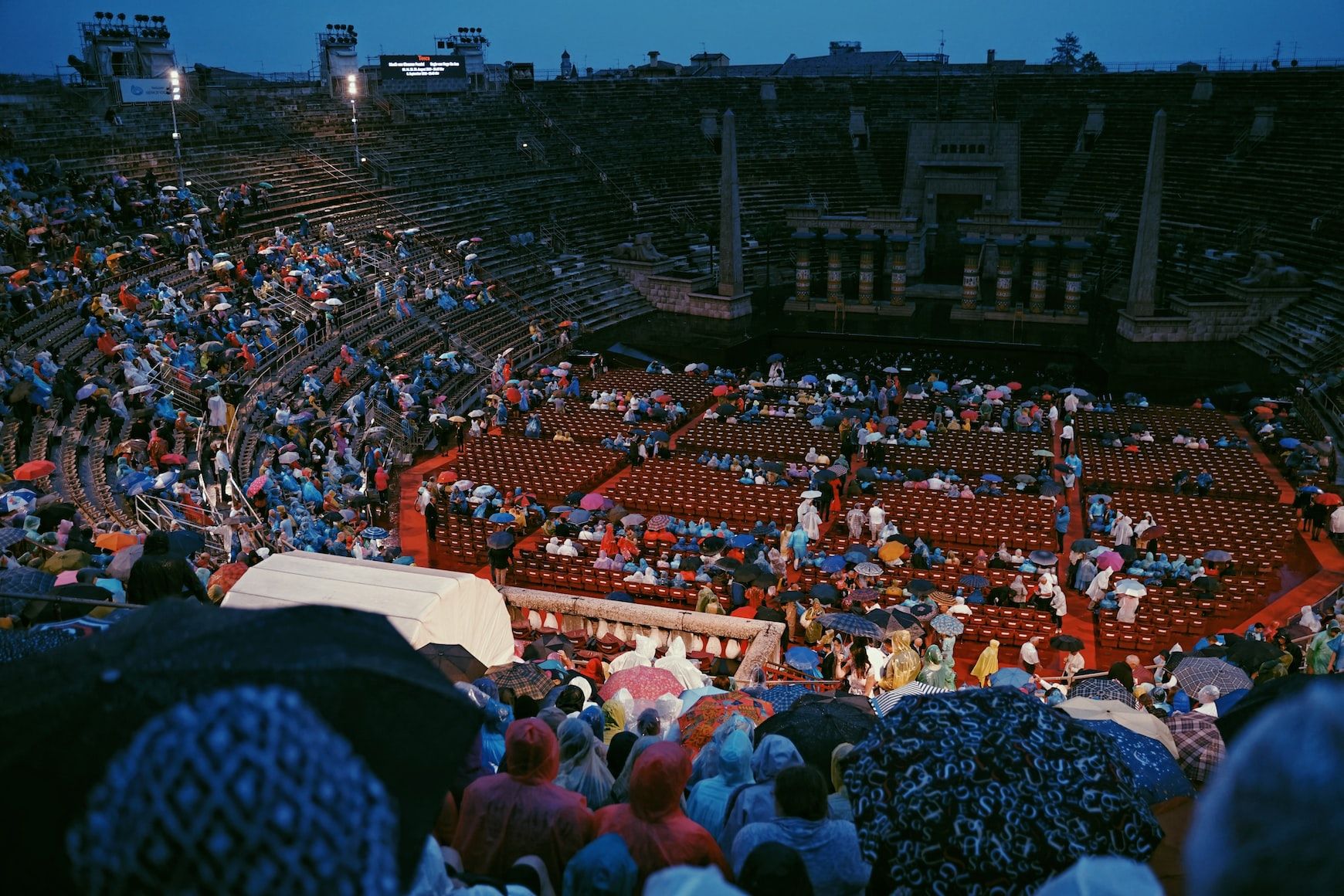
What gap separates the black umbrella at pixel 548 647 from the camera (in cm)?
1195

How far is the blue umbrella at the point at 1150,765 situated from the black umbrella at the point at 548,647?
6.76 metres

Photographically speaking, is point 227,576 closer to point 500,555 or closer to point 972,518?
point 500,555

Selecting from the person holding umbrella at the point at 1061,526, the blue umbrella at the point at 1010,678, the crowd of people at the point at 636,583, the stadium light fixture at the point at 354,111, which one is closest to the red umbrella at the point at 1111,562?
the crowd of people at the point at 636,583

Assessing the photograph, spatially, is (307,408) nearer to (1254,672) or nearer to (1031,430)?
(1031,430)

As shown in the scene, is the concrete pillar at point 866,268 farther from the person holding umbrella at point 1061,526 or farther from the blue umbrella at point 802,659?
the blue umbrella at point 802,659

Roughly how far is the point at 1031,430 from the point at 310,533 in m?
18.9

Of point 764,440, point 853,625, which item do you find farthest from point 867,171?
point 853,625

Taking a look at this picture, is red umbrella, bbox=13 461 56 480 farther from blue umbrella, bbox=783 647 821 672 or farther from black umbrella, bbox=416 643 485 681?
blue umbrella, bbox=783 647 821 672

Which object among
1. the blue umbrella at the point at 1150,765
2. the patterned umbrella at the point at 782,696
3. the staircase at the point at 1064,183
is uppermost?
the staircase at the point at 1064,183

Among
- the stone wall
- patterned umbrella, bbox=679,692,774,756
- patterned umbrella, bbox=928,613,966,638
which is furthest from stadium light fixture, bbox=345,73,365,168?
patterned umbrella, bbox=679,692,774,756

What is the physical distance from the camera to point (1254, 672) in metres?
13.7

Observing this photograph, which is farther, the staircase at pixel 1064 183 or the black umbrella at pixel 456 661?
the staircase at pixel 1064 183

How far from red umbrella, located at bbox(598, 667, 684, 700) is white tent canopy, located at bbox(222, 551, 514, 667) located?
1.46 meters

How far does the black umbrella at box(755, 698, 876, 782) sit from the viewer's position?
672cm
